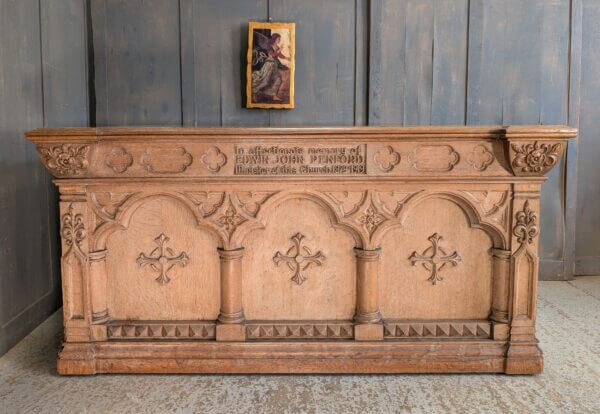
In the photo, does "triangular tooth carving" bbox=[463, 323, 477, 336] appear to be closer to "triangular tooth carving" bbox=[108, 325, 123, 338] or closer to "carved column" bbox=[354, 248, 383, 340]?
"carved column" bbox=[354, 248, 383, 340]

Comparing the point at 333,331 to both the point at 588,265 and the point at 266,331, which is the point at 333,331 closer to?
the point at 266,331

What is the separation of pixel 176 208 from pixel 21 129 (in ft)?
4.18

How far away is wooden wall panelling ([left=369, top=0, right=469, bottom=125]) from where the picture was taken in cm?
393

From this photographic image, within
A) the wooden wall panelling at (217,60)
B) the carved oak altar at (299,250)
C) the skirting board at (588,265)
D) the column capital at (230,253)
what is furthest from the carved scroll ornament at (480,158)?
the skirting board at (588,265)

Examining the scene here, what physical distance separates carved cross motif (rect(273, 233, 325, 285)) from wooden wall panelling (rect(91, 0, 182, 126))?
2.24 metres

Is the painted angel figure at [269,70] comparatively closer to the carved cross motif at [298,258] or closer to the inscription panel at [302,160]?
the inscription panel at [302,160]

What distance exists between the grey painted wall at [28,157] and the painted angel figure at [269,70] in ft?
4.74

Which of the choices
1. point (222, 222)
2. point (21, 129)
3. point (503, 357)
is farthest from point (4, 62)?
point (503, 357)

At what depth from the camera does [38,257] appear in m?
2.94

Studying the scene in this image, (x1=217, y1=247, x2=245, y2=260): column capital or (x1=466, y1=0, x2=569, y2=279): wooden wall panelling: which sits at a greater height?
(x1=466, y1=0, x2=569, y2=279): wooden wall panelling

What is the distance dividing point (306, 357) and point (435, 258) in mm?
795

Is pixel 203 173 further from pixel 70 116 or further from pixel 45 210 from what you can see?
pixel 70 116

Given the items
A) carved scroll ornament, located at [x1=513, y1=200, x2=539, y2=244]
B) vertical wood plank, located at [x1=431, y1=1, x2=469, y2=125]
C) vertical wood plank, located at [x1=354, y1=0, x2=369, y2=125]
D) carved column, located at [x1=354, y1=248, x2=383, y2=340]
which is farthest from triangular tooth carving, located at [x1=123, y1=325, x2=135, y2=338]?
vertical wood plank, located at [x1=431, y1=1, x2=469, y2=125]

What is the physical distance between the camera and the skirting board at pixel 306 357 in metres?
2.22
